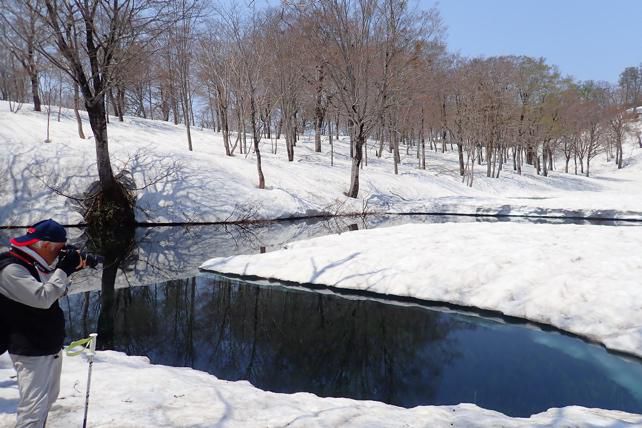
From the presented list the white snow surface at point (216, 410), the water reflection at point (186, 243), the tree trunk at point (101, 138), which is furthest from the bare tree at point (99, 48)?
the white snow surface at point (216, 410)

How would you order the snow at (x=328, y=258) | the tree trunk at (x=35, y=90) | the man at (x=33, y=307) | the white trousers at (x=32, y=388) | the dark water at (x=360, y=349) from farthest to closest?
the tree trunk at (x=35, y=90)
the dark water at (x=360, y=349)
the snow at (x=328, y=258)
the white trousers at (x=32, y=388)
the man at (x=33, y=307)

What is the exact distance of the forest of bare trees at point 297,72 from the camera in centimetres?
1620

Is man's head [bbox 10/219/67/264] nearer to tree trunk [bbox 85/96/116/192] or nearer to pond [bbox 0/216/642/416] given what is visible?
pond [bbox 0/216/642/416]

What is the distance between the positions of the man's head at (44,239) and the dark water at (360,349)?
344 centimetres

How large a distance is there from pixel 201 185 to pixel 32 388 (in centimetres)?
1872

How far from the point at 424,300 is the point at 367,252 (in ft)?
8.97

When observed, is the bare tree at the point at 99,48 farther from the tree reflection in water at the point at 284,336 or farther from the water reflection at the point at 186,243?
the tree reflection in water at the point at 284,336

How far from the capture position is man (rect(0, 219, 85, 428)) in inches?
117

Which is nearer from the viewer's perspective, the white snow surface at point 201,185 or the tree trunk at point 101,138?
the tree trunk at point 101,138

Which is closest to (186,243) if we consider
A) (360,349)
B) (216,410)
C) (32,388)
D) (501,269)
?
(360,349)

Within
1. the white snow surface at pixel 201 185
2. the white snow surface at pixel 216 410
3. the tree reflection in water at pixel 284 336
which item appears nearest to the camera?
the white snow surface at pixel 216 410

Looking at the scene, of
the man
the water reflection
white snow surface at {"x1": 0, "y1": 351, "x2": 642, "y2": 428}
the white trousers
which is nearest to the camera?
the man

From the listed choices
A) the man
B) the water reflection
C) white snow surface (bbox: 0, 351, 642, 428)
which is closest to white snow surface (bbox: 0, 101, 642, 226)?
the water reflection

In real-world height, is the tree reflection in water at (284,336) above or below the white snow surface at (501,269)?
below
